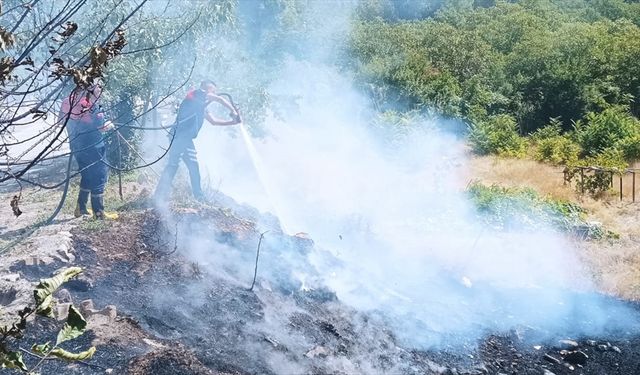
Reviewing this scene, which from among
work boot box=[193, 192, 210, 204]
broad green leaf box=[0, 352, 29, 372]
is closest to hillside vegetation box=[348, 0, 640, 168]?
work boot box=[193, 192, 210, 204]

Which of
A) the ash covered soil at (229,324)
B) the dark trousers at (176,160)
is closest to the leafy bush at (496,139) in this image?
the ash covered soil at (229,324)

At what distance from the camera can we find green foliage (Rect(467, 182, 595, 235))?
9742mm

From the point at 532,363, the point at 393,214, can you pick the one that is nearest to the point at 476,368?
the point at 532,363

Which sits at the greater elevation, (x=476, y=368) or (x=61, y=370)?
(x=61, y=370)

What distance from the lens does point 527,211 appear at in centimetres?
1004

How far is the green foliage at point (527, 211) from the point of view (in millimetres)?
9742

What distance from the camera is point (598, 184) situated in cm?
1140

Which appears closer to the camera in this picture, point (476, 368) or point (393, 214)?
point (476, 368)

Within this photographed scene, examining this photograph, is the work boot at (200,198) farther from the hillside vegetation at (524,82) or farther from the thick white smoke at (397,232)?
the hillside vegetation at (524,82)

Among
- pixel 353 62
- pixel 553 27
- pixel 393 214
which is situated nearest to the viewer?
pixel 393 214

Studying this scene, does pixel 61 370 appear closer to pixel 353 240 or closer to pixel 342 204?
pixel 353 240

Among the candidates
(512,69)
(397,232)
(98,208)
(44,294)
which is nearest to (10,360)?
(44,294)

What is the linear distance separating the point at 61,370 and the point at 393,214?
7.47 m

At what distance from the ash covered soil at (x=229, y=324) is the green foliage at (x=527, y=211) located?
133 inches
